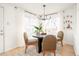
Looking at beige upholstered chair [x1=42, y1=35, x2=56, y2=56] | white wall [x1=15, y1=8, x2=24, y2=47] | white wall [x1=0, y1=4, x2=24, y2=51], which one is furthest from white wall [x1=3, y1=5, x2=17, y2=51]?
beige upholstered chair [x1=42, y1=35, x2=56, y2=56]

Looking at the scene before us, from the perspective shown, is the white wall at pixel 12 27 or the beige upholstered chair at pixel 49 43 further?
the white wall at pixel 12 27

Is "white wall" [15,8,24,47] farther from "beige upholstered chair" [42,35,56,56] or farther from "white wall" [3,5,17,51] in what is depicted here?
"beige upholstered chair" [42,35,56,56]

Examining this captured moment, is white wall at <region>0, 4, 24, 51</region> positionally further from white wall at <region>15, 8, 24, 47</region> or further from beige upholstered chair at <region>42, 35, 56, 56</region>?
beige upholstered chair at <region>42, 35, 56, 56</region>

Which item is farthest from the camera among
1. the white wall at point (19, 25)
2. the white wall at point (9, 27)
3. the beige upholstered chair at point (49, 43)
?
the white wall at point (19, 25)

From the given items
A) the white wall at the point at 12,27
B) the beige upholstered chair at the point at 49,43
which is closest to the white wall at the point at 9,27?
the white wall at the point at 12,27

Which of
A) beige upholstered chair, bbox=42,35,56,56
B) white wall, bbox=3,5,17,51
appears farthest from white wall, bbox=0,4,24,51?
beige upholstered chair, bbox=42,35,56,56

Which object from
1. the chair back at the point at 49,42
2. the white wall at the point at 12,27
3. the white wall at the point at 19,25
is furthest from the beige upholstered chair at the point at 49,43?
the white wall at the point at 19,25

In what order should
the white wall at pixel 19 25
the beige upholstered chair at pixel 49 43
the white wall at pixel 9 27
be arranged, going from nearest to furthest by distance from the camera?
the beige upholstered chair at pixel 49 43, the white wall at pixel 9 27, the white wall at pixel 19 25

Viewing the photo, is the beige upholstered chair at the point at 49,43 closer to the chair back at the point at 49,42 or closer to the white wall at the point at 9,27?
the chair back at the point at 49,42

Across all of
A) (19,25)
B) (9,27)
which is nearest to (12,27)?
(9,27)

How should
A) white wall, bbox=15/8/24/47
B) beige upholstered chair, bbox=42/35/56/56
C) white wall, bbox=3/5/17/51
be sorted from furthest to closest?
white wall, bbox=15/8/24/47 → white wall, bbox=3/5/17/51 → beige upholstered chair, bbox=42/35/56/56

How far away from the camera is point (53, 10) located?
20.2ft

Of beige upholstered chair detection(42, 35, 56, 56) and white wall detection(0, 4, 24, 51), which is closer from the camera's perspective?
beige upholstered chair detection(42, 35, 56, 56)

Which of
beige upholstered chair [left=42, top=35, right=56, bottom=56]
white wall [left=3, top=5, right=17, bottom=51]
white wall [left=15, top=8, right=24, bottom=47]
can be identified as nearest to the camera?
beige upholstered chair [left=42, top=35, right=56, bottom=56]
